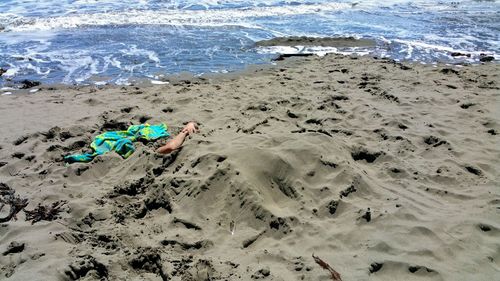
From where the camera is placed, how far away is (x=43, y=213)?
411cm

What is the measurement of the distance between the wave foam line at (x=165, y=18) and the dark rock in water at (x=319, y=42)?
128 inches

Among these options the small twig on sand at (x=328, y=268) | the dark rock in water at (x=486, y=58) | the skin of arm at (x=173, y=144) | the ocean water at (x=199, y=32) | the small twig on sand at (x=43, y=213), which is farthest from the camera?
the ocean water at (x=199, y=32)

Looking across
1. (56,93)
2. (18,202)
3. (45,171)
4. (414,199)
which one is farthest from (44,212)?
(56,93)

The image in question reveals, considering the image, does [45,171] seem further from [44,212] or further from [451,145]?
[451,145]

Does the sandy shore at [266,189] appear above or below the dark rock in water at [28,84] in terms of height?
above

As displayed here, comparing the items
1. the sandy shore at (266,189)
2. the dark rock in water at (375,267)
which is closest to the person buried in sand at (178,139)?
the sandy shore at (266,189)

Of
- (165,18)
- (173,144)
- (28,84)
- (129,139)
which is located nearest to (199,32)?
(165,18)

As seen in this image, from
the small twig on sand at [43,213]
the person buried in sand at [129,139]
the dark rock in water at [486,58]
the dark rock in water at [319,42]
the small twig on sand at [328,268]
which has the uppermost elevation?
the dark rock in water at [486,58]

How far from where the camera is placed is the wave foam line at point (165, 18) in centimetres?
1377

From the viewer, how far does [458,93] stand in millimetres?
7199

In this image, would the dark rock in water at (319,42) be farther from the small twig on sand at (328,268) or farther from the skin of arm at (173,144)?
the small twig on sand at (328,268)

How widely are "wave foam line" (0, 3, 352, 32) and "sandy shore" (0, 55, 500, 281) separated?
7.42 metres

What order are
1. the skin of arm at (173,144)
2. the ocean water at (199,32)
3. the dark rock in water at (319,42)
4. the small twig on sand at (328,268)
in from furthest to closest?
the dark rock in water at (319,42) < the ocean water at (199,32) < the skin of arm at (173,144) < the small twig on sand at (328,268)

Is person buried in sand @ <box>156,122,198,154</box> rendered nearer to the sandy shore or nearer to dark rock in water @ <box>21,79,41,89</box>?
the sandy shore
